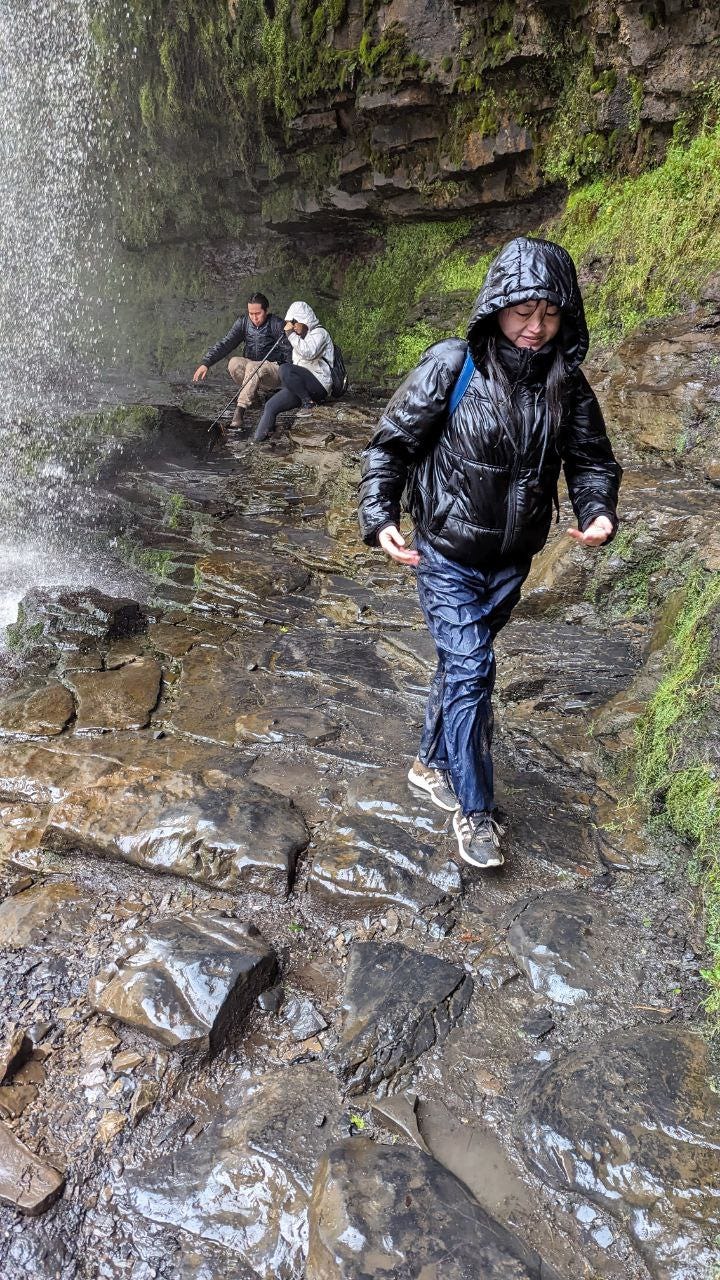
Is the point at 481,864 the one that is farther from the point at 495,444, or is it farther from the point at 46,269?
the point at 46,269

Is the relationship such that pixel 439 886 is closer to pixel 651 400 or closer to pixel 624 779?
pixel 624 779

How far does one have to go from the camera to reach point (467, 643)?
3090 mm

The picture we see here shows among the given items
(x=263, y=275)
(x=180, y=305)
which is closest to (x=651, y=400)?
(x=263, y=275)

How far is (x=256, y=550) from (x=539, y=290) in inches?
179

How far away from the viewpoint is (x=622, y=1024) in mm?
2559

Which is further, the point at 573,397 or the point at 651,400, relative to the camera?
the point at 651,400

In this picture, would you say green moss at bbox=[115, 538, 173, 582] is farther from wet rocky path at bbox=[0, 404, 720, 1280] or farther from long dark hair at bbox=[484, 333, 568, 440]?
long dark hair at bbox=[484, 333, 568, 440]

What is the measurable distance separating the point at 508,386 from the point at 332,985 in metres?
2.14

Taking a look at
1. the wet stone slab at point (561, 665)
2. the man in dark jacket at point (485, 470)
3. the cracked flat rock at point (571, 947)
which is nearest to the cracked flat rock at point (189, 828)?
the man in dark jacket at point (485, 470)

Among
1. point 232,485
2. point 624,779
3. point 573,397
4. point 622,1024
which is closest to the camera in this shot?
point 622,1024

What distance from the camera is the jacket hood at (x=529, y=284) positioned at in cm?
264

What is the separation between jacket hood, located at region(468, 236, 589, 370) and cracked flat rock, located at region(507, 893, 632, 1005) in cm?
204

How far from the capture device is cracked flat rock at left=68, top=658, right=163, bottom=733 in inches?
174

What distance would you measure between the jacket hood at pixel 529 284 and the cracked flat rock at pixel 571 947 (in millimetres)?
2037
